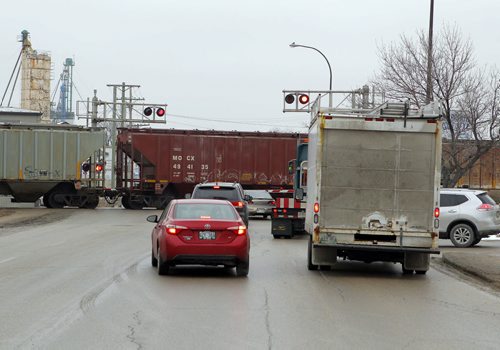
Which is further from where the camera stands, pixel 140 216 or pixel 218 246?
pixel 140 216

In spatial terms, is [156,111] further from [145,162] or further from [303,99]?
[303,99]

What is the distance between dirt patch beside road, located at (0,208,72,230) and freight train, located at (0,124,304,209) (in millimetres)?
2372

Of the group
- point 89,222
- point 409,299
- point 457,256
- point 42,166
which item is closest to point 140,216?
point 89,222

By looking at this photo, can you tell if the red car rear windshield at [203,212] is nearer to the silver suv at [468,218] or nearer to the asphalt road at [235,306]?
the asphalt road at [235,306]

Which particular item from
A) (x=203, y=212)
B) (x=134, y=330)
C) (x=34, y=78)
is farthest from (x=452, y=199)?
(x=34, y=78)

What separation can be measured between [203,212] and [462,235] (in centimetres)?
1054

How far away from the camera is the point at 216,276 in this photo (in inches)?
542

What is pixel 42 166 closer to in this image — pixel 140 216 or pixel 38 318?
pixel 140 216

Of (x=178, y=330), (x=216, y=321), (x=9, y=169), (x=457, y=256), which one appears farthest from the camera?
(x=9, y=169)

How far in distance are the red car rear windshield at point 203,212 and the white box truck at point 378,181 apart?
63.6 inches

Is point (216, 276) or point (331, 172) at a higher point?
point (331, 172)

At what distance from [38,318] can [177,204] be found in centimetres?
525

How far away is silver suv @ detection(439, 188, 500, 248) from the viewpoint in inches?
835

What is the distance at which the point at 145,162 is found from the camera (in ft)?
136
